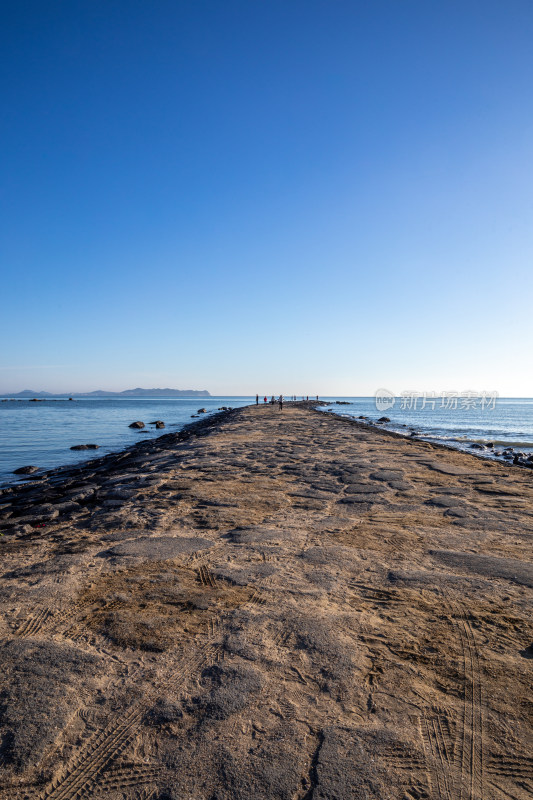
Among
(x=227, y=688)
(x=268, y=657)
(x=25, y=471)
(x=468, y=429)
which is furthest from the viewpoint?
(x=468, y=429)

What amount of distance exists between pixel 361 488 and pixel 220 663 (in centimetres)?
459

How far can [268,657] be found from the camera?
2334 millimetres

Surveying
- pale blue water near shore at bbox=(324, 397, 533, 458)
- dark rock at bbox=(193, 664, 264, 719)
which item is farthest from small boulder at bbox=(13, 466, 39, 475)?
pale blue water near shore at bbox=(324, 397, 533, 458)

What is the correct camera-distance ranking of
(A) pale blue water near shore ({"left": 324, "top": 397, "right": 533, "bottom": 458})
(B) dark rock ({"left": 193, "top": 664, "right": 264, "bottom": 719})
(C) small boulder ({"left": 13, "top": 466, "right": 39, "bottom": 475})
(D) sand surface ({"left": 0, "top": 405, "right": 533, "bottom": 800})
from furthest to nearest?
(A) pale blue water near shore ({"left": 324, "top": 397, "right": 533, "bottom": 458}) < (C) small boulder ({"left": 13, "top": 466, "right": 39, "bottom": 475}) < (B) dark rock ({"left": 193, "top": 664, "right": 264, "bottom": 719}) < (D) sand surface ({"left": 0, "top": 405, "right": 533, "bottom": 800})

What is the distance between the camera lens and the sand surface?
1.65 metres

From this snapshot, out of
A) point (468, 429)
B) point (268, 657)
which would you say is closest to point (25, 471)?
point (268, 657)

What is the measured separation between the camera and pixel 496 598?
3.04m

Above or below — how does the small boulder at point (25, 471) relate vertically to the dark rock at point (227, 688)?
below

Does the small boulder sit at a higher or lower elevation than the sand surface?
lower

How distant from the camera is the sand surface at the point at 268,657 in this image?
1.65 metres

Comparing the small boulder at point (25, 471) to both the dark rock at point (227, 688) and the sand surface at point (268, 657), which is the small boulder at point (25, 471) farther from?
the dark rock at point (227, 688)

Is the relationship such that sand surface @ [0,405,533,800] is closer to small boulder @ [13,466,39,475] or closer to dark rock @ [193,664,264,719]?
dark rock @ [193,664,264,719]

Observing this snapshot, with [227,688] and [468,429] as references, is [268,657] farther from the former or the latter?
[468,429]

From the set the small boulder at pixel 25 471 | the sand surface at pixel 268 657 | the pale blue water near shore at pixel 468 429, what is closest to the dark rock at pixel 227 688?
the sand surface at pixel 268 657
